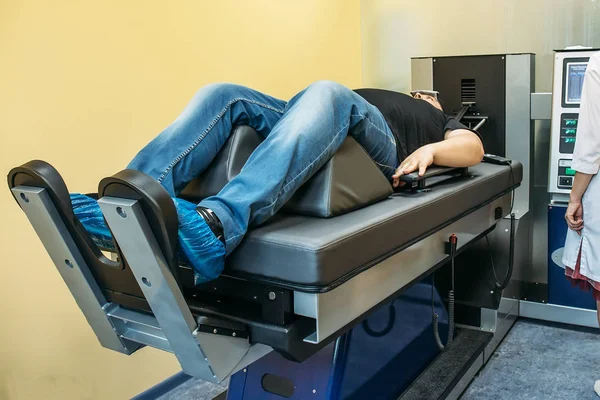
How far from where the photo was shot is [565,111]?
2455 millimetres

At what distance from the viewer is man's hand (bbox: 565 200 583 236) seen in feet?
6.86

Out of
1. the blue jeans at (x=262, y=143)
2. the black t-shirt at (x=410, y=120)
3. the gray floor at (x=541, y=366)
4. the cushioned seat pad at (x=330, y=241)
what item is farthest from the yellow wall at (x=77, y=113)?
the gray floor at (x=541, y=366)

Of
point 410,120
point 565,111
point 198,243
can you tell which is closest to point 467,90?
point 565,111

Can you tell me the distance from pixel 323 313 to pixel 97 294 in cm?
55

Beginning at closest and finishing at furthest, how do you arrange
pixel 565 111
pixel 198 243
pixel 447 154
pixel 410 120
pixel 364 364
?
pixel 198 243, pixel 364 364, pixel 447 154, pixel 410 120, pixel 565 111

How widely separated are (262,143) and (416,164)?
1.97 feet

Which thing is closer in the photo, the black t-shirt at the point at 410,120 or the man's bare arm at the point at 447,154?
the man's bare arm at the point at 447,154

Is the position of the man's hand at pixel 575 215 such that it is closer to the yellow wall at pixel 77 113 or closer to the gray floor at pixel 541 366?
the gray floor at pixel 541 366

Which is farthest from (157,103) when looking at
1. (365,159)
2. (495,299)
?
(495,299)

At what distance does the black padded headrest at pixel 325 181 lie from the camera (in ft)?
4.67

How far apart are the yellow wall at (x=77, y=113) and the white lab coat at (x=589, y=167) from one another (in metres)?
1.43

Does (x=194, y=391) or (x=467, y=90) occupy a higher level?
(x=467, y=90)

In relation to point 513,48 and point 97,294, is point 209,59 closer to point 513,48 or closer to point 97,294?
point 97,294

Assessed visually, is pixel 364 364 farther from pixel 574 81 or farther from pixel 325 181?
pixel 574 81
